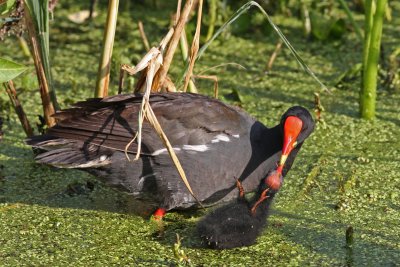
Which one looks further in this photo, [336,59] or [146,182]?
[336,59]

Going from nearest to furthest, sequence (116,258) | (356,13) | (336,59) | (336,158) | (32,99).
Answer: (116,258)
(336,158)
(32,99)
(336,59)
(356,13)

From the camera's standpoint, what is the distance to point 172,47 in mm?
4113

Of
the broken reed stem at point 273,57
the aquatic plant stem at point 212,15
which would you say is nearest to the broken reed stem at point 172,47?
the broken reed stem at point 273,57

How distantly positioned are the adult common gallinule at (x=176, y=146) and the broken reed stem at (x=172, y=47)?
21 centimetres

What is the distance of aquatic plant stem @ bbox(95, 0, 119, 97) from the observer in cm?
423

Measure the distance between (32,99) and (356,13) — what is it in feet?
8.49

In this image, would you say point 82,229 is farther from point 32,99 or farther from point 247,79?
point 247,79

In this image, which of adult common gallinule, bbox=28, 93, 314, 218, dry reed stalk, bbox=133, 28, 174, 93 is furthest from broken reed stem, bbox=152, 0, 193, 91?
adult common gallinule, bbox=28, 93, 314, 218

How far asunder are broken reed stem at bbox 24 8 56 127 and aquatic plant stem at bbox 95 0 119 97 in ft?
0.78

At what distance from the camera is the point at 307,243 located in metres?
3.72

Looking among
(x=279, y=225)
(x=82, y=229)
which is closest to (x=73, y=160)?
(x=82, y=229)

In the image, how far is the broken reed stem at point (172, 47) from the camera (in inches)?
156

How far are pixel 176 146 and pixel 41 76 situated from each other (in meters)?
0.83

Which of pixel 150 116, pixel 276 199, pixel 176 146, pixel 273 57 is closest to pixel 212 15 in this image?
pixel 273 57
